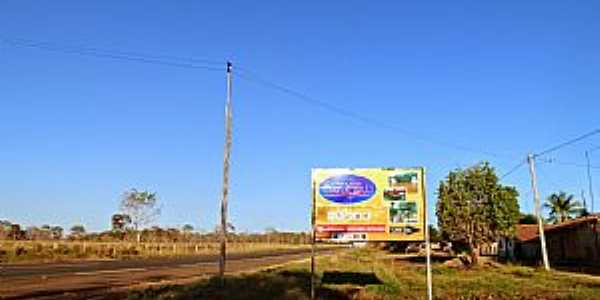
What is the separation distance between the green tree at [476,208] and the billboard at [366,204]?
24646mm

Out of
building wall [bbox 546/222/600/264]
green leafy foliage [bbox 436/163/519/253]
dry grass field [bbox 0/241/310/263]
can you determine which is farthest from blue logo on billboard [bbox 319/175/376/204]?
dry grass field [bbox 0/241/310/263]

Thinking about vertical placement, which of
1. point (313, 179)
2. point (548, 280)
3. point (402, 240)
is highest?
point (313, 179)

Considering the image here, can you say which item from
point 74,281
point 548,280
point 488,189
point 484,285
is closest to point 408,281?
point 484,285

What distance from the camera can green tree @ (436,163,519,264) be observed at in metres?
42.8

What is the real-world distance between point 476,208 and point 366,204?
83.5 ft

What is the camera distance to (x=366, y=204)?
1984 centimetres

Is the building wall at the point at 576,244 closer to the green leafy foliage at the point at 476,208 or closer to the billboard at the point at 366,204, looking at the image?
the green leafy foliage at the point at 476,208

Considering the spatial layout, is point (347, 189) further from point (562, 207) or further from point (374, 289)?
point (562, 207)

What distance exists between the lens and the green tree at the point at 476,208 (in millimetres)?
42781

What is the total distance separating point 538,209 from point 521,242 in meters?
23.5

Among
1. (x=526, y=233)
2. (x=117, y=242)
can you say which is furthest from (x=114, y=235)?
(x=526, y=233)

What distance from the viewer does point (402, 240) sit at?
63.7 feet

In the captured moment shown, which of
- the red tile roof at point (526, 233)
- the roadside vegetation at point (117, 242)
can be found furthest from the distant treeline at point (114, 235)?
the red tile roof at point (526, 233)

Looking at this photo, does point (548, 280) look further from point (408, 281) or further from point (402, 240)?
point (402, 240)
